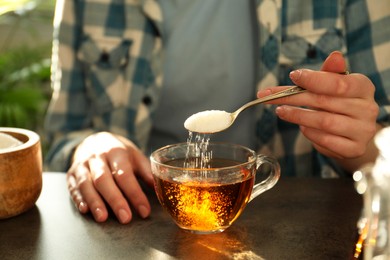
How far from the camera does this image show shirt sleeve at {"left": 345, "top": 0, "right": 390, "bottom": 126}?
3.89ft

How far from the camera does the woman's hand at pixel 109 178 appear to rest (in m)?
0.79

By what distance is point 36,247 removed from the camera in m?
0.68

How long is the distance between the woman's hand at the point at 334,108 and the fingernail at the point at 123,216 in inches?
10.0

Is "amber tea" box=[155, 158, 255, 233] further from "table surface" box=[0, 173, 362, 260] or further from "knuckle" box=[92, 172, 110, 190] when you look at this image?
"knuckle" box=[92, 172, 110, 190]

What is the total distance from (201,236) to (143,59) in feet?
2.32

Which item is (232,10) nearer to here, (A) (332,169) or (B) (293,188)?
(A) (332,169)

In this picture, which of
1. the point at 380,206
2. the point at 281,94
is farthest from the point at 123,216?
the point at 380,206

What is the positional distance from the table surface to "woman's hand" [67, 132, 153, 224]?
0.02m

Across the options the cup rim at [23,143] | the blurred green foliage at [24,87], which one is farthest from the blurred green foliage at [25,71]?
the cup rim at [23,143]

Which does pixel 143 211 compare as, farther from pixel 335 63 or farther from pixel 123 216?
pixel 335 63

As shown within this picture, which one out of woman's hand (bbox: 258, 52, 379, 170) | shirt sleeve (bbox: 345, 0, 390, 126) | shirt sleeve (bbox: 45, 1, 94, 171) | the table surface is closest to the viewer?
the table surface

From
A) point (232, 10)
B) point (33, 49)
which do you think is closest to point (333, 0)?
point (232, 10)

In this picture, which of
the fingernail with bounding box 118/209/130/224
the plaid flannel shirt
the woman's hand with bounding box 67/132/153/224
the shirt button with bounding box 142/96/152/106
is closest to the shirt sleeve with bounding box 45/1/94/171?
the plaid flannel shirt

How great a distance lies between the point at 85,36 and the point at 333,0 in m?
0.59
